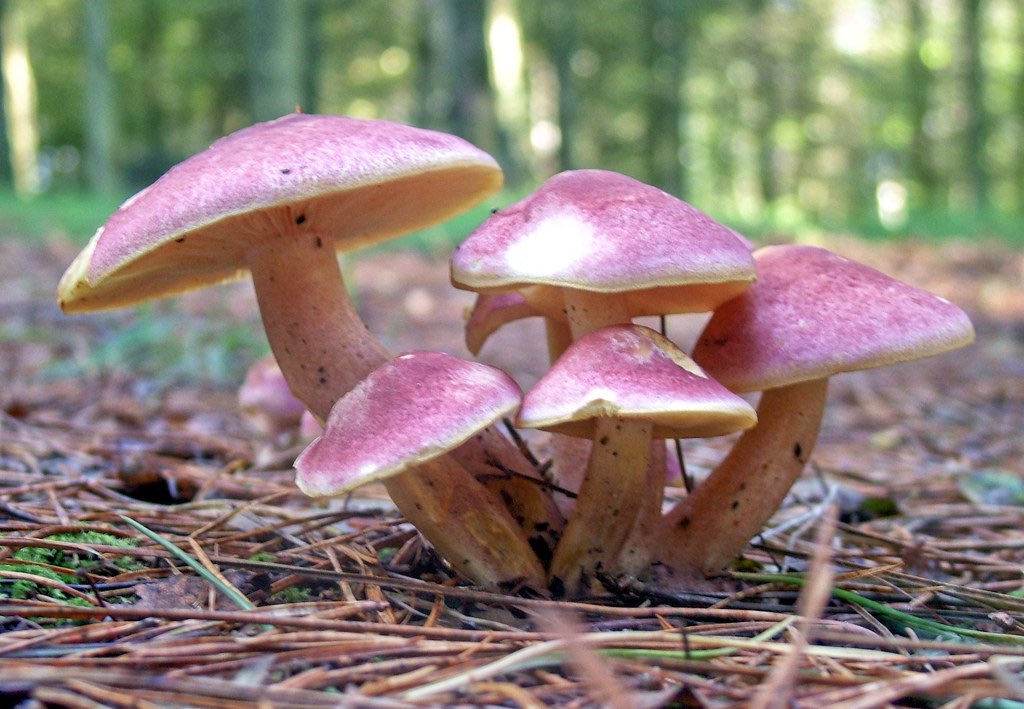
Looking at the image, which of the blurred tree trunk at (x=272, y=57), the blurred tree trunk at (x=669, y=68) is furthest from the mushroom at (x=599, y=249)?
the blurred tree trunk at (x=669, y=68)

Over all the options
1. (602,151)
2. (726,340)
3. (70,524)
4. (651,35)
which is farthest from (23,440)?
(602,151)

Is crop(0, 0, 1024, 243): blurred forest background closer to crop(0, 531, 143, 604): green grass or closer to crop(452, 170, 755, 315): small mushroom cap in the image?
crop(0, 531, 143, 604): green grass

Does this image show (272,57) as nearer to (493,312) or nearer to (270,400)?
(270,400)

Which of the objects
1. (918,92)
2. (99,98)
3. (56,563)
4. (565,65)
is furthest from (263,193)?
(918,92)

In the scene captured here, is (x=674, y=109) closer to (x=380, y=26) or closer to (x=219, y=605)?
(x=380, y=26)

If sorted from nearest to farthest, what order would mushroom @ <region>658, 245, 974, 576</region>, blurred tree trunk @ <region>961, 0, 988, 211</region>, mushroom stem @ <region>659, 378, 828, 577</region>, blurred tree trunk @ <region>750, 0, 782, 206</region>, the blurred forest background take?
mushroom @ <region>658, 245, 974, 576</region> < mushroom stem @ <region>659, 378, 828, 577</region> < the blurred forest background < blurred tree trunk @ <region>961, 0, 988, 211</region> < blurred tree trunk @ <region>750, 0, 782, 206</region>

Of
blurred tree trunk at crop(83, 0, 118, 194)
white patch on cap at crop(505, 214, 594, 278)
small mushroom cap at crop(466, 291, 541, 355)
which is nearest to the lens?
white patch on cap at crop(505, 214, 594, 278)

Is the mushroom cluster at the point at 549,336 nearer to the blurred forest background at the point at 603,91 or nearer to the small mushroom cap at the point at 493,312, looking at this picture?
the small mushroom cap at the point at 493,312

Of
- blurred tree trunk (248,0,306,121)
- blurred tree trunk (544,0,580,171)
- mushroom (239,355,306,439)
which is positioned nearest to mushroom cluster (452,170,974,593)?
mushroom (239,355,306,439)
